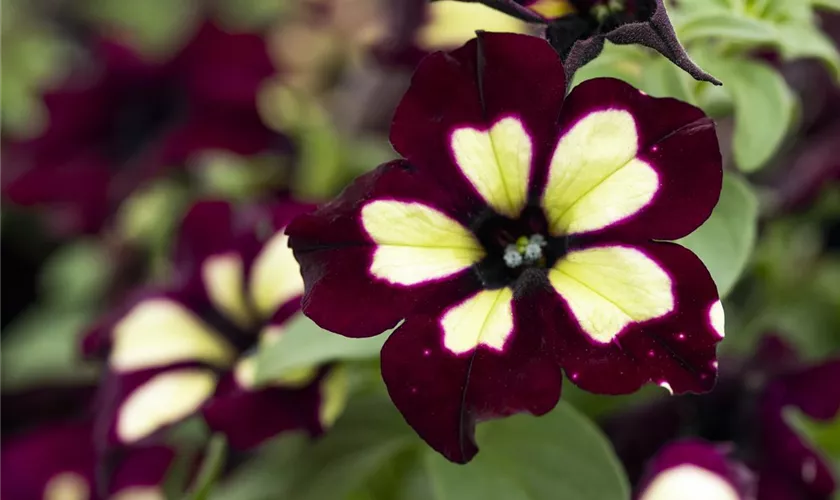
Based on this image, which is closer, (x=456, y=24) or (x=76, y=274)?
(x=456, y=24)

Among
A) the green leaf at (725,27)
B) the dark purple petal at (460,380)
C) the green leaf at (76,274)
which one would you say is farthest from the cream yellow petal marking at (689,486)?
the green leaf at (76,274)

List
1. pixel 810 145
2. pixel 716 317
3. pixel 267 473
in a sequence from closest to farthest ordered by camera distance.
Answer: pixel 716 317 → pixel 267 473 → pixel 810 145

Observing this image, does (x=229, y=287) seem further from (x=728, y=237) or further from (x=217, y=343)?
(x=728, y=237)

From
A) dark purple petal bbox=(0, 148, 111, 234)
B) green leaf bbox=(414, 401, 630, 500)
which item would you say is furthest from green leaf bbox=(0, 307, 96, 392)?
green leaf bbox=(414, 401, 630, 500)

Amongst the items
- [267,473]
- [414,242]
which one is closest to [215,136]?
[267,473]

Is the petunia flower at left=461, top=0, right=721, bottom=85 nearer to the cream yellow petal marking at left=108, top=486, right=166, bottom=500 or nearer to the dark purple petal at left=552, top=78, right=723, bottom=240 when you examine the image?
the dark purple petal at left=552, top=78, right=723, bottom=240

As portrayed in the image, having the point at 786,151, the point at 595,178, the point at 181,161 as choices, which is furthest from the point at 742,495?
the point at 181,161

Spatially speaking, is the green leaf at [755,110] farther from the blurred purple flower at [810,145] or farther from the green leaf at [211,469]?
the green leaf at [211,469]

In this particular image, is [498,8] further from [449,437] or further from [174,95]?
[174,95]
